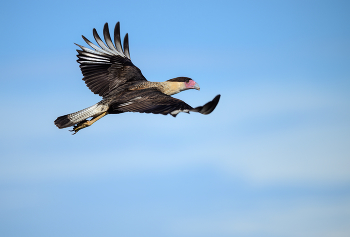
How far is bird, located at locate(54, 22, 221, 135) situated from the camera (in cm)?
984

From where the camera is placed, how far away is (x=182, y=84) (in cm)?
1270

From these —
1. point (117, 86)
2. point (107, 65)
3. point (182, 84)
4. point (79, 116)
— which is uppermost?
point (107, 65)

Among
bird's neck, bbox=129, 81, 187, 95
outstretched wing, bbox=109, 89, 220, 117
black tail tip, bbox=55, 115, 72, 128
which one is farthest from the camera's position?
bird's neck, bbox=129, 81, 187, 95

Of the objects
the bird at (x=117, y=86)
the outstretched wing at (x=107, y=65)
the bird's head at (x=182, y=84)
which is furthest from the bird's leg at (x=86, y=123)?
the bird's head at (x=182, y=84)

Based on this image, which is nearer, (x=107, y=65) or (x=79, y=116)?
(x=79, y=116)

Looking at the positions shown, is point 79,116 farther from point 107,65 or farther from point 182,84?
point 182,84

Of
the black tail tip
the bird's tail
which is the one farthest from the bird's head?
the black tail tip

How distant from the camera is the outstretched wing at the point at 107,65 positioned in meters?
12.5

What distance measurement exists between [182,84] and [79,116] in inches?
137

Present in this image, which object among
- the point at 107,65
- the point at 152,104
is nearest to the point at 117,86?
the point at 107,65

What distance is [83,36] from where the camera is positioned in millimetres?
13438

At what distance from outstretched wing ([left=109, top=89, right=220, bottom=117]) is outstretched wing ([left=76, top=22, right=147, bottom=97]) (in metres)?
1.45

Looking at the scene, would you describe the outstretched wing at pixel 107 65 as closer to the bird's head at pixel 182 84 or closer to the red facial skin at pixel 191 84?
the bird's head at pixel 182 84

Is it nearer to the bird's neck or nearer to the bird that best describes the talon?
the bird
